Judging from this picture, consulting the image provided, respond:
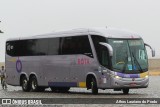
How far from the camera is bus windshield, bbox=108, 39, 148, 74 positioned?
94.2ft

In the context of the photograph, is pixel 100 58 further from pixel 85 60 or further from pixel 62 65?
pixel 62 65

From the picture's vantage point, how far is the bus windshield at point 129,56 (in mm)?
28703

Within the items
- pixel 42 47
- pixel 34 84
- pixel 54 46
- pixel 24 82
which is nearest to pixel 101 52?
pixel 54 46

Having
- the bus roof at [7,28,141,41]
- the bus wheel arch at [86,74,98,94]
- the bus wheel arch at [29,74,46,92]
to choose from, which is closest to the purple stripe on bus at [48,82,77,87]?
the bus wheel arch at [86,74,98,94]

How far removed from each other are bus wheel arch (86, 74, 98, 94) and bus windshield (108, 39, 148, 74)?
1490mm

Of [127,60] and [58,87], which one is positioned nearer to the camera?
[127,60]

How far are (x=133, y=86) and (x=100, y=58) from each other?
2.05m

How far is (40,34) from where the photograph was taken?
34375 mm

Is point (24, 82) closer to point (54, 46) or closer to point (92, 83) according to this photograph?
point (54, 46)

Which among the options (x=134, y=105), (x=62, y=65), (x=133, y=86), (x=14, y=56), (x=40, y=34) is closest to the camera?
(x=134, y=105)

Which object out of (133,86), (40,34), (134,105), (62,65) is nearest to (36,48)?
(40,34)

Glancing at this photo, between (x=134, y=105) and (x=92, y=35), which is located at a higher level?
(x=92, y=35)

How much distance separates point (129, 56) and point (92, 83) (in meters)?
2.22

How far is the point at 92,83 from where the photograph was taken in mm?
29406
